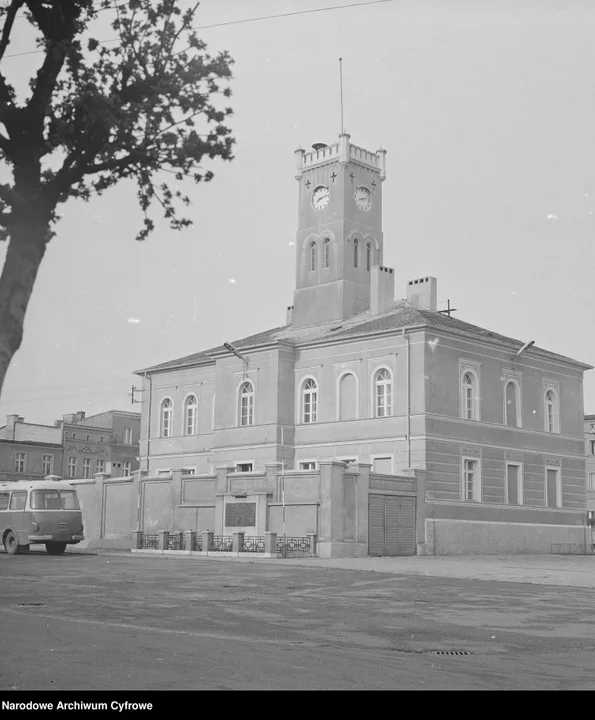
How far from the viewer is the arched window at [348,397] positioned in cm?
4319

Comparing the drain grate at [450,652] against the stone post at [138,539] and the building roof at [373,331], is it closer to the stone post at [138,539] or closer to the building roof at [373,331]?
the stone post at [138,539]

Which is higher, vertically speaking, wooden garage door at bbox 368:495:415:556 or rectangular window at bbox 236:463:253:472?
rectangular window at bbox 236:463:253:472

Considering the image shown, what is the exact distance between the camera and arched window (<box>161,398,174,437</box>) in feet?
172

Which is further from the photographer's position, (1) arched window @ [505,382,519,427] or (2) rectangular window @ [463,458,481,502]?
(1) arched window @ [505,382,519,427]

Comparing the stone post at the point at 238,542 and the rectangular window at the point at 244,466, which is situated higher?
the rectangular window at the point at 244,466

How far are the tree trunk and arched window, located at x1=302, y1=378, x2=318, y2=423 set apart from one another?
39.0 m

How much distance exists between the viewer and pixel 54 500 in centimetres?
3344

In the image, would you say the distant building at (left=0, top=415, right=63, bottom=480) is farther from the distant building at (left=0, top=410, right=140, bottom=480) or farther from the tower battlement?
the tower battlement

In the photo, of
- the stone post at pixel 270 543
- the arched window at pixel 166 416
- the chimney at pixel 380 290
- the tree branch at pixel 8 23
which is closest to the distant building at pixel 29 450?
the arched window at pixel 166 416

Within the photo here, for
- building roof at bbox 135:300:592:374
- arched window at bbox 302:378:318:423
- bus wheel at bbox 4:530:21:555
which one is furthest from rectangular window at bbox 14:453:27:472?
bus wheel at bbox 4:530:21:555

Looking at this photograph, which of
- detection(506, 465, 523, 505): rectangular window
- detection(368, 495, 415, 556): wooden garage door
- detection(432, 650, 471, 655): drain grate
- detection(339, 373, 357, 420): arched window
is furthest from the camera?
detection(506, 465, 523, 505): rectangular window

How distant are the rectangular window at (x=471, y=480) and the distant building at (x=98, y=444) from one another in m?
49.3

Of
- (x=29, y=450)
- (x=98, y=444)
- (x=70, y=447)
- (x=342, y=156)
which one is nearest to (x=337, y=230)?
(x=342, y=156)
